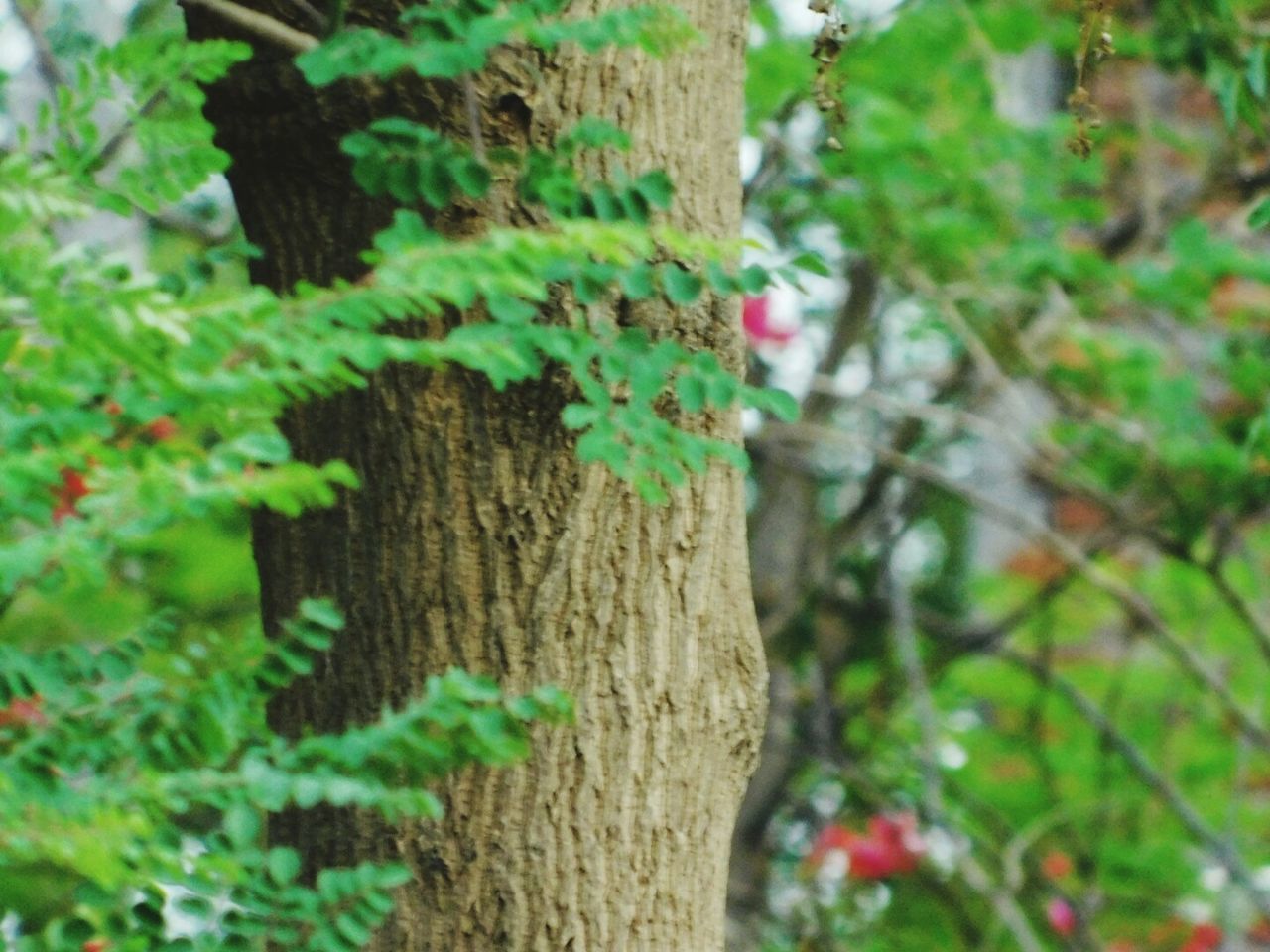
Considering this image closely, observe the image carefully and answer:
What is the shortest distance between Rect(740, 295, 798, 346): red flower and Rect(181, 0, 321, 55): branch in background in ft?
13.7

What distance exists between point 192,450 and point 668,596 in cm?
62

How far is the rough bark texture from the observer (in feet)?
6.38

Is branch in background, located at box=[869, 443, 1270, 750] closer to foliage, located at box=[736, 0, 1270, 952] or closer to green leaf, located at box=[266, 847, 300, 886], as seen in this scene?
foliage, located at box=[736, 0, 1270, 952]

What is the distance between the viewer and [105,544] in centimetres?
163

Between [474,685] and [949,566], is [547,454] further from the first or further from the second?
[949,566]

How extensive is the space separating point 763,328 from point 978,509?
1.10 metres

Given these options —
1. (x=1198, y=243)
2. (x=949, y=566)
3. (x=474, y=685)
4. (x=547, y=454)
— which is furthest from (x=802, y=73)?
(x=949, y=566)

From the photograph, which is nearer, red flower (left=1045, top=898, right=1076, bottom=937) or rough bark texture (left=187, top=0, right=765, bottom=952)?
rough bark texture (left=187, top=0, right=765, bottom=952)

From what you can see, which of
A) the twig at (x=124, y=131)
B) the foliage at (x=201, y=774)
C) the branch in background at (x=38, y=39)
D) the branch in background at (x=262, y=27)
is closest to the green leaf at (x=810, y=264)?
the foliage at (x=201, y=774)

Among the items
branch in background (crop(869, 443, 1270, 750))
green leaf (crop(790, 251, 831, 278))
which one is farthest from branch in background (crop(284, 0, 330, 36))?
branch in background (crop(869, 443, 1270, 750))

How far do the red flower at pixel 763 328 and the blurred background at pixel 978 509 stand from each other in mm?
14

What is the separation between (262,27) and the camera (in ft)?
6.40

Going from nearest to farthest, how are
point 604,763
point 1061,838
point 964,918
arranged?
point 604,763 → point 964,918 → point 1061,838

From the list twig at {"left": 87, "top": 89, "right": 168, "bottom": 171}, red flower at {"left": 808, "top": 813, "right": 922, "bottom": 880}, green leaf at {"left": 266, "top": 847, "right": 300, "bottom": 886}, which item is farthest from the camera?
red flower at {"left": 808, "top": 813, "right": 922, "bottom": 880}
